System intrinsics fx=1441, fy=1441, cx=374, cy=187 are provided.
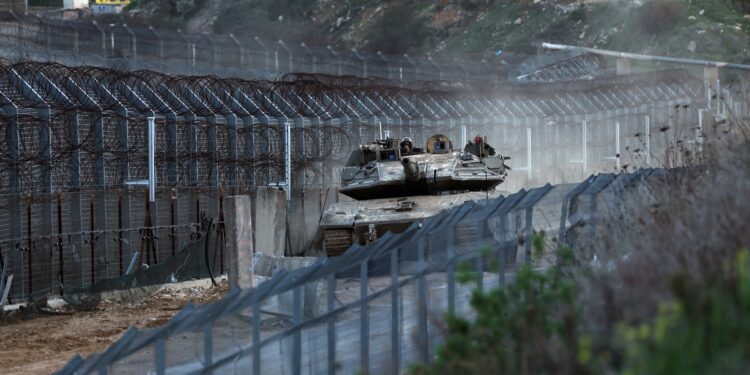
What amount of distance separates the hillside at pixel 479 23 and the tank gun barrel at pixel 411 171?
49.5 metres

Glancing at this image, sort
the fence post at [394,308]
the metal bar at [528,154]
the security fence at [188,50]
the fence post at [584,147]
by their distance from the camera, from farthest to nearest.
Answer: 1. the security fence at [188,50]
2. the fence post at [584,147]
3. the metal bar at [528,154]
4. the fence post at [394,308]

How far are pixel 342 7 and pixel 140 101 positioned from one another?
78.0 meters

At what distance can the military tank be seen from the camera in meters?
23.3

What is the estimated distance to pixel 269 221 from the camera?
24.8 meters

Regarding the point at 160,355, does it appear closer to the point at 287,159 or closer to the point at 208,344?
the point at 208,344

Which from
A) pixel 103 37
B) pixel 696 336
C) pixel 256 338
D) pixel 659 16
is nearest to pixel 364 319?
pixel 256 338

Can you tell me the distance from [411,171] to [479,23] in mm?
69209

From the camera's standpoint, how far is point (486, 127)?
37906 millimetres

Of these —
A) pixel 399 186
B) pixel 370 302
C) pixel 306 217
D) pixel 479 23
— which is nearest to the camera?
pixel 370 302

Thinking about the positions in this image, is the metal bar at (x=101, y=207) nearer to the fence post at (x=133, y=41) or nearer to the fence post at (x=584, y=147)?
the fence post at (x=133, y=41)

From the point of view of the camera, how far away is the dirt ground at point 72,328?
16.4 metres

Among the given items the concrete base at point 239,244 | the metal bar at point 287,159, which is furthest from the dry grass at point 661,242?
the metal bar at point 287,159

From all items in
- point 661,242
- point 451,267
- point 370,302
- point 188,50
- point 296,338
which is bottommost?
point 296,338

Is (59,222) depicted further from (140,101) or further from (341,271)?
(341,271)
